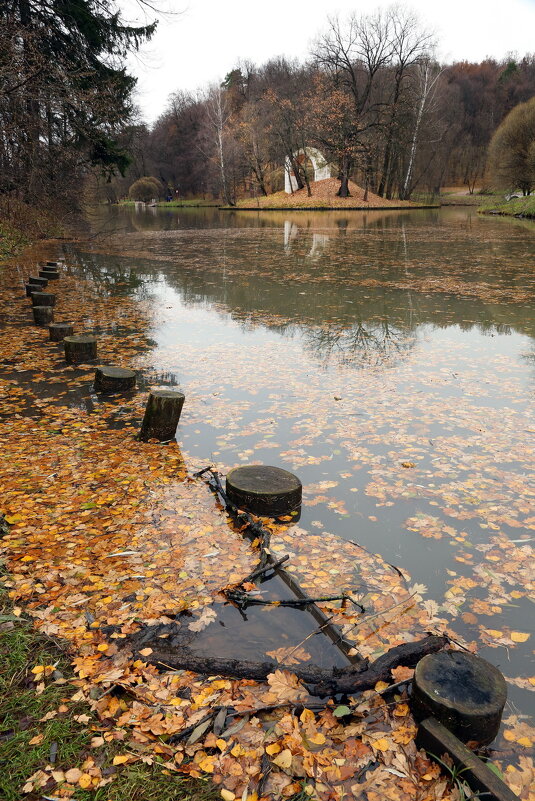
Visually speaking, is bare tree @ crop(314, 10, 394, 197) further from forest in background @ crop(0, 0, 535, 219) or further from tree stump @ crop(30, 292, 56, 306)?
tree stump @ crop(30, 292, 56, 306)

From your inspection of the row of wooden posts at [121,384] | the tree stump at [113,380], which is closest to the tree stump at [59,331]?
the row of wooden posts at [121,384]

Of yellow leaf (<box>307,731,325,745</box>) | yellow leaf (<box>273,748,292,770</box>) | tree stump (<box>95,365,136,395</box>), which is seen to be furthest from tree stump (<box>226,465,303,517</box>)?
tree stump (<box>95,365,136,395</box>)

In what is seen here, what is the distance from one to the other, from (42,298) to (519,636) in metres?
12.1

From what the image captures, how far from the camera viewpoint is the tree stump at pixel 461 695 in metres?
2.54

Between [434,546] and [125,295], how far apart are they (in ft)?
43.1

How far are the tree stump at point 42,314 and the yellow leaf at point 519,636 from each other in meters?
11.0

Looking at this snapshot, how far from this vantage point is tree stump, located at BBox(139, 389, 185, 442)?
20.2 feet

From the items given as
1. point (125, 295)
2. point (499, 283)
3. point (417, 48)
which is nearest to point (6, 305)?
point (125, 295)

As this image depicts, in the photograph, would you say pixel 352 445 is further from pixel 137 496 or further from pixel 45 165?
pixel 45 165

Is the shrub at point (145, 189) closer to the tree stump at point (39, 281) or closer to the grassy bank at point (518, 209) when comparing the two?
the grassy bank at point (518, 209)

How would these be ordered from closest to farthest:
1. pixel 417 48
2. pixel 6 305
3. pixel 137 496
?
pixel 137 496, pixel 6 305, pixel 417 48

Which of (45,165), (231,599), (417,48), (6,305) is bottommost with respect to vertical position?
(231,599)

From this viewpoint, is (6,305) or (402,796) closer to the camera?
(402,796)

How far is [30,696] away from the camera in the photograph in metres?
2.90
